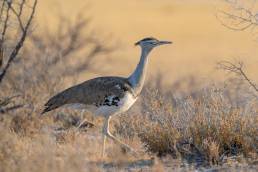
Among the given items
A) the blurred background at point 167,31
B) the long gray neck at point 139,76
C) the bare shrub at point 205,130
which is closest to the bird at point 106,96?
the long gray neck at point 139,76

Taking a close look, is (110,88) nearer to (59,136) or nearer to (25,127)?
(59,136)

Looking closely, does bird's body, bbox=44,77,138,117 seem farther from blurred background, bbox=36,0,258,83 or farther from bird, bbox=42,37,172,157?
blurred background, bbox=36,0,258,83

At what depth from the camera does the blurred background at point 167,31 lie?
83.8 feet

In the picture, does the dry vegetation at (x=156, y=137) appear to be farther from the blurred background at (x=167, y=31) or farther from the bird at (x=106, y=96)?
the blurred background at (x=167, y=31)

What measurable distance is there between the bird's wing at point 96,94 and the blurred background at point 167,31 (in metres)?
12.0

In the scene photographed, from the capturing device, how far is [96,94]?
9.70m

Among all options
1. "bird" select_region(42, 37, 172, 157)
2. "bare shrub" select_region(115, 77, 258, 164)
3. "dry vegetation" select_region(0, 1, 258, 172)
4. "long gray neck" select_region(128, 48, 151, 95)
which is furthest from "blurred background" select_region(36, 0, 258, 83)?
"bare shrub" select_region(115, 77, 258, 164)

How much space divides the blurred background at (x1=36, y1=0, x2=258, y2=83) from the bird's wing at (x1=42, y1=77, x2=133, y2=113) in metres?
12.0

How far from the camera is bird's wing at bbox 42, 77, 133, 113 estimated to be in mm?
9617

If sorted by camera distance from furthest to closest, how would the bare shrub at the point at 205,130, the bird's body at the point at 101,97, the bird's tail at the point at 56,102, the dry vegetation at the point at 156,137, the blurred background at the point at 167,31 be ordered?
the blurred background at the point at 167,31 < the bird's tail at the point at 56,102 < the bird's body at the point at 101,97 < the bare shrub at the point at 205,130 < the dry vegetation at the point at 156,137

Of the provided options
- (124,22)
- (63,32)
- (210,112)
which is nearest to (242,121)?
(210,112)

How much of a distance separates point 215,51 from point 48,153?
894 inches

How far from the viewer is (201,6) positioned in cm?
4153

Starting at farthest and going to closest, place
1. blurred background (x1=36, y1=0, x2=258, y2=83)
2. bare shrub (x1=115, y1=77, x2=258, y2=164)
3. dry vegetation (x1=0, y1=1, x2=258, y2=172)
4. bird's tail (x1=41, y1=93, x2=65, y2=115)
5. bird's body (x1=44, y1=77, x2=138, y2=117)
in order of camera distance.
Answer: blurred background (x1=36, y1=0, x2=258, y2=83) < bird's tail (x1=41, y1=93, x2=65, y2=115) < bird's body (x1=44, y1=77, x2=138, y2=117) < bare shrub (x1=115, y1=77, x2=258, y2=164) < dry vegetation (x1=0, y1=1, x2=258, y2=172)
